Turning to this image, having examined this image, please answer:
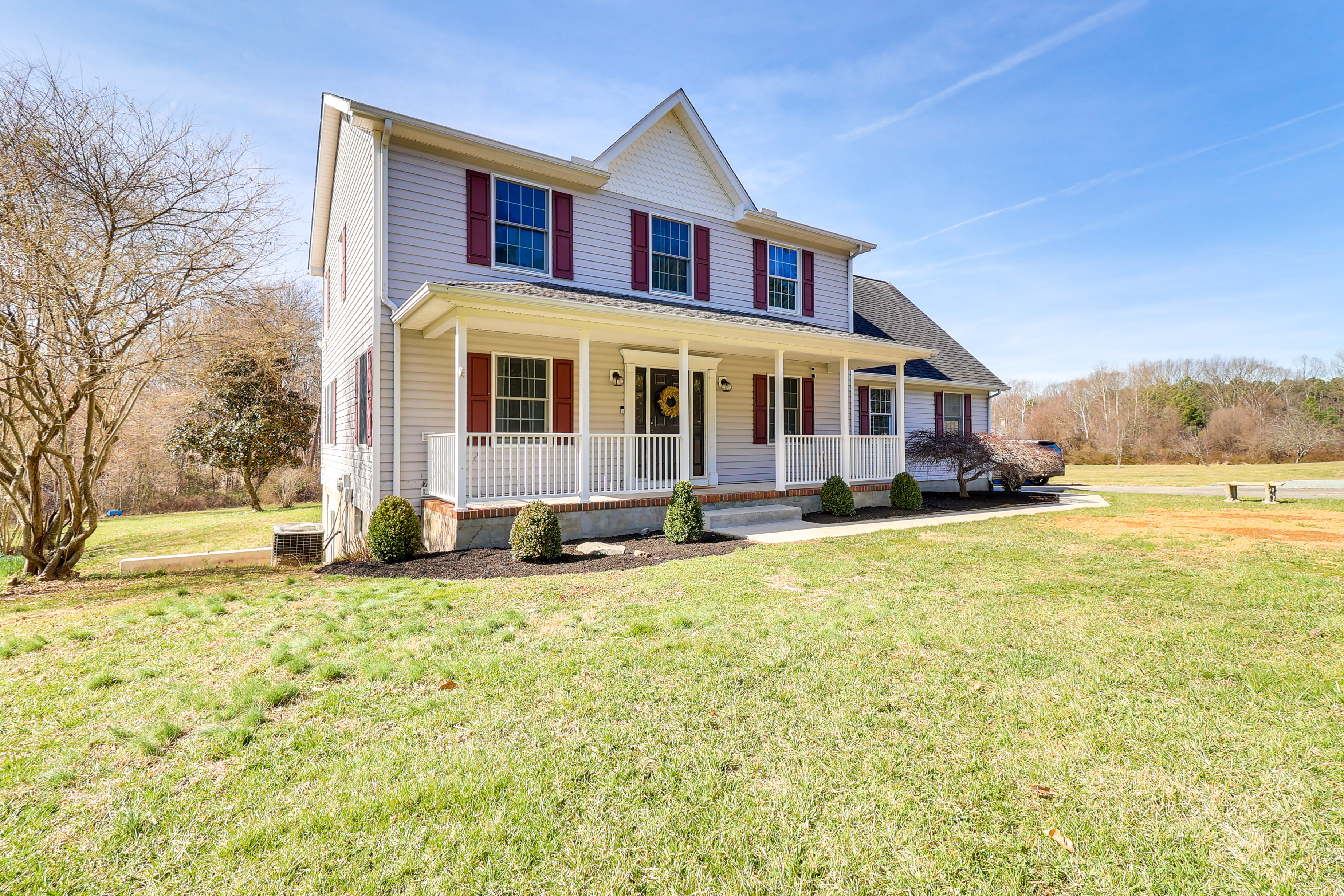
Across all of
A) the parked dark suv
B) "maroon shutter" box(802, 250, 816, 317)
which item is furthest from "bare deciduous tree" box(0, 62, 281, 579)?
the parked dark suv

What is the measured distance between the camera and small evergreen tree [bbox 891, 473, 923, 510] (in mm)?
11211

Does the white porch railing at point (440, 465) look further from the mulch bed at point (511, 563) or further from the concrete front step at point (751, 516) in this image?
the concrete front step at point (751, 516)

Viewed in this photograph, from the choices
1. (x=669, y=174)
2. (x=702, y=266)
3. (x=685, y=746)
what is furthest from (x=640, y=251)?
(x=685, y=746)

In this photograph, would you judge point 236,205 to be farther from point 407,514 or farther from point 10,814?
point 10,814

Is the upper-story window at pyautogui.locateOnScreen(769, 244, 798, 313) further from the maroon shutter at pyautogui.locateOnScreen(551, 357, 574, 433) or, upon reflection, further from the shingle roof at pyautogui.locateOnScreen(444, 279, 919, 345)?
the maroon shutter at pyautogui.locateOnScreen(551, 357, 574, 433)

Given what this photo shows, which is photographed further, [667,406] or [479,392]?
[667,406]

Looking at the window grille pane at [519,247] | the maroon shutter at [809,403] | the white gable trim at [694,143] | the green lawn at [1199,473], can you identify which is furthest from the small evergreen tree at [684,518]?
the green lawn at [1199,473]

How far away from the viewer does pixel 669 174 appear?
11289 mm

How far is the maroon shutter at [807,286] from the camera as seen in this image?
13.2m

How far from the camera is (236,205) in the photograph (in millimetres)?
8297

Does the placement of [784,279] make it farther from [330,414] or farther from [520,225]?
[330,414]

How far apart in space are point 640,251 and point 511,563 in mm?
6538

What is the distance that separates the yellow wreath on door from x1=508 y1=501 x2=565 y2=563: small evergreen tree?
4.47 meters

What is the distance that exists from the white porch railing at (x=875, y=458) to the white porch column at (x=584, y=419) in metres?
5.61
